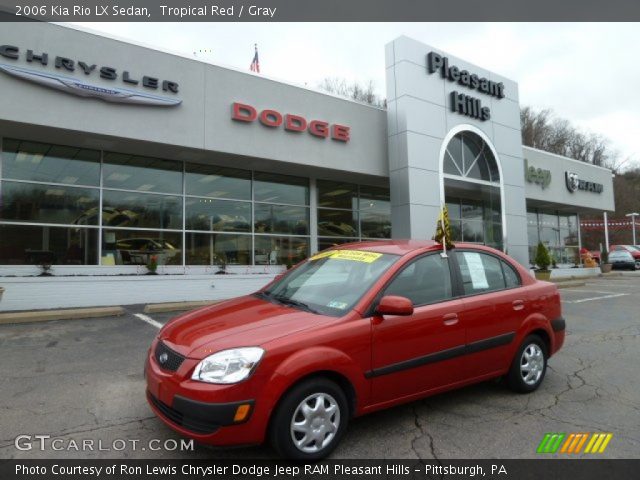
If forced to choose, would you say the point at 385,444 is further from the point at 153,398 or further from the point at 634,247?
the point at 634,247

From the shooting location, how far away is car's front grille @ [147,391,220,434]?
2904 millimetres

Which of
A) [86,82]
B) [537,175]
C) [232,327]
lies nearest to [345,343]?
[232,327]

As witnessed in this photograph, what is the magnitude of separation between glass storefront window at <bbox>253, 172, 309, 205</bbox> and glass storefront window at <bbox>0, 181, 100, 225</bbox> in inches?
186

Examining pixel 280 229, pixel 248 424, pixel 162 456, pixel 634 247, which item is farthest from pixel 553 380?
pixel 634 247

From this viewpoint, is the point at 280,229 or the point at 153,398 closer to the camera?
the point at 153,398

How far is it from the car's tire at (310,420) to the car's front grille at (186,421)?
0.41m

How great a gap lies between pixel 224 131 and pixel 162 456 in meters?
9.92

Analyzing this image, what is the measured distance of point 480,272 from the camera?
14.9 ft

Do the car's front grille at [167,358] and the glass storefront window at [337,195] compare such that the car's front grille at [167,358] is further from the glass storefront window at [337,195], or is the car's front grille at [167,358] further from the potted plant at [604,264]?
the potted plant at [604,264]

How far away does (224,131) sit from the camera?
12.0 m

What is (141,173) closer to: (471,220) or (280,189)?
(280,189)

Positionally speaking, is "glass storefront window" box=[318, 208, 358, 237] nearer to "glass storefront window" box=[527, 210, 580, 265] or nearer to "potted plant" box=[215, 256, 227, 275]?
"potted plant" box=[215, 256, 227, 275]

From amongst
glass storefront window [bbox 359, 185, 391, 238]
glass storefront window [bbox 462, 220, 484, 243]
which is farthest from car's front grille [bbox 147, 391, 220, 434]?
glass storefront window [bbox 462, 220, 484, 243]

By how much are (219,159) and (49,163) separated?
4208mm
